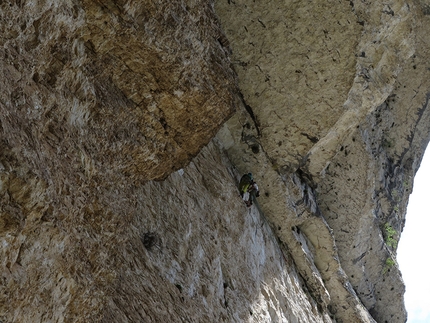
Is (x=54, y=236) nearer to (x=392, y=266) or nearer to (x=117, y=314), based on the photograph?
(x=117, y=314)

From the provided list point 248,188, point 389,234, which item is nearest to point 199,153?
point 248,188

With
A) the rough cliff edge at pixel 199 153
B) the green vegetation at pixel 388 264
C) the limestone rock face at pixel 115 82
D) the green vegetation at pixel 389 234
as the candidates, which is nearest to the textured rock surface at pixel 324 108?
the rough cliff edge at pixel 199 153

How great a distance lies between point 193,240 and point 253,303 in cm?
220

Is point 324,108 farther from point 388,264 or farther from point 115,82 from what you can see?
point 388,264

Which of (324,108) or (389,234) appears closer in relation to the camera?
(324,108)

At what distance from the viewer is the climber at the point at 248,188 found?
37.2 feet

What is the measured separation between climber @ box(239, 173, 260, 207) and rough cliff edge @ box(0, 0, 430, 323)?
1.23ft

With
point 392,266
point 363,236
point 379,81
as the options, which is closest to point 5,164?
point 379,81

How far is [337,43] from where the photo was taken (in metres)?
11.0

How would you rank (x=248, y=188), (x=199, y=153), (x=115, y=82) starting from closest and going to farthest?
(x=115, y=82) → (x=199, y=153) → (x=248, y=188)

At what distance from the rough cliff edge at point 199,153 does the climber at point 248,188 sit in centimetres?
37

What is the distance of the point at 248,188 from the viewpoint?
11.4 metres

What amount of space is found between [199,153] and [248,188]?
5.56 feet

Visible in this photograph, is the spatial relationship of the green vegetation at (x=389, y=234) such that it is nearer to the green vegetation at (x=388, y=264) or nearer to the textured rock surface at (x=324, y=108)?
the green vegetation at (x=388, y=264)
